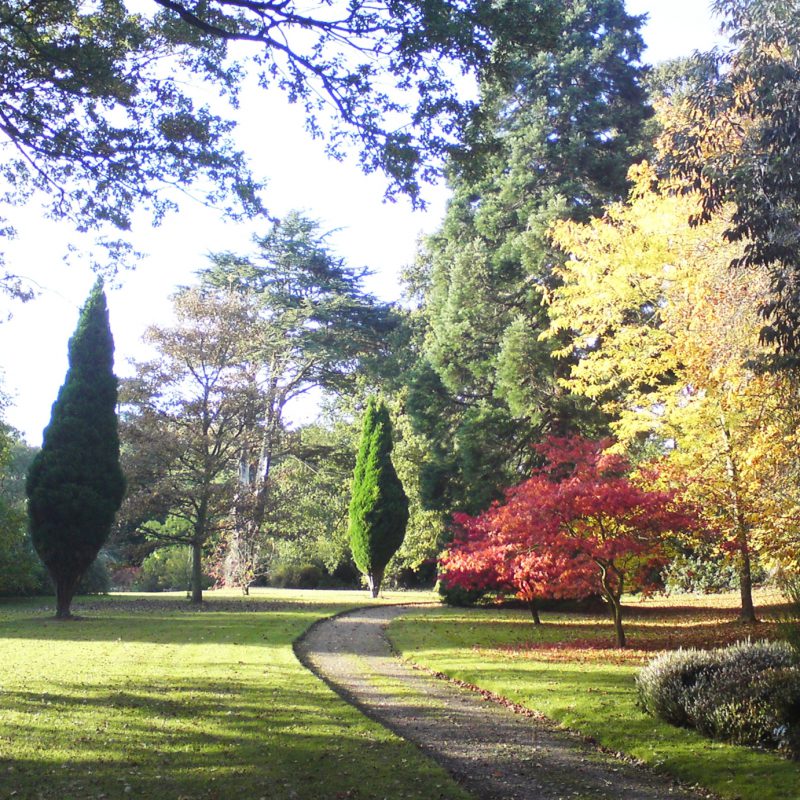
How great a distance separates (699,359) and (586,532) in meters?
3.78

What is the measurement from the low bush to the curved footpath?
3.75 feet

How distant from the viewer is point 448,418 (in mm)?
27188

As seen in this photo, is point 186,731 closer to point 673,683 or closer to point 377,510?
point 673,683

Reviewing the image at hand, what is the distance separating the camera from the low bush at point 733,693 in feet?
23.7

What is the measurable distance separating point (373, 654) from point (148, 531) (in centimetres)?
1421

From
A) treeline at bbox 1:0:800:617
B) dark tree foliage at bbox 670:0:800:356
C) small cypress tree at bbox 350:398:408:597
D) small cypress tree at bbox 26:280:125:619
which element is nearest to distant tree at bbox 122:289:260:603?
treeline at bbox 1:0:800:617

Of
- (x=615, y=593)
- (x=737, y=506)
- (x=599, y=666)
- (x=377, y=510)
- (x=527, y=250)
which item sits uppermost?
(x=527, y=250)

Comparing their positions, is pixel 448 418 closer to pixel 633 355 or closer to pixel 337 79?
pixel 633 355

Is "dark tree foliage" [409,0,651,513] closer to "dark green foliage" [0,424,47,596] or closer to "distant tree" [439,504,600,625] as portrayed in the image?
"distant tree" [439,504,600,625]

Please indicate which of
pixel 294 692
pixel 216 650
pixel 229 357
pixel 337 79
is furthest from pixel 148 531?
pixel 337 79

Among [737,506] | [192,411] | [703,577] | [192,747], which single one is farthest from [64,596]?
[703,577]

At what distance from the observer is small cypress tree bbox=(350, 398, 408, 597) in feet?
98.0

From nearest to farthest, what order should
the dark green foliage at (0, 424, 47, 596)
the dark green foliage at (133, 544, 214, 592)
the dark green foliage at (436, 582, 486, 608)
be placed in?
1. the dark green foliage at (0, 424, 47, 596)
2. the dark green foliage at (436, 582, 486, 608)
3. the dark green foliage at (133, 544, 214, 592)

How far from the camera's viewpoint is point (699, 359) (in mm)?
14148
